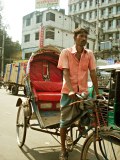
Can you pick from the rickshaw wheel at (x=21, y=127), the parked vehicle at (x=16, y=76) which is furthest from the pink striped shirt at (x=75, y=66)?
the parked vehicle at (x=16, y=76)

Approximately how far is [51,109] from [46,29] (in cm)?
3899

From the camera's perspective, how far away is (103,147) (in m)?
3.78

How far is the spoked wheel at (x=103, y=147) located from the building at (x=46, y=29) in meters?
38.0

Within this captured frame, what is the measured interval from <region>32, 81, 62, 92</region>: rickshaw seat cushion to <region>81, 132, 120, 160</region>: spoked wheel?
106 inches

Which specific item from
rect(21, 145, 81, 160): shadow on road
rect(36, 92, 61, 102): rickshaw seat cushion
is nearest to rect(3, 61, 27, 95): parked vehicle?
rect(36, 92, 61, 102): rickshaw seat cushion

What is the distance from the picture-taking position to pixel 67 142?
4.64 m

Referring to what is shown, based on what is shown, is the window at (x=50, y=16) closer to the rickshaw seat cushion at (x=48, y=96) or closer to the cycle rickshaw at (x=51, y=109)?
the cycle rickshaw at (x=51, y=109)

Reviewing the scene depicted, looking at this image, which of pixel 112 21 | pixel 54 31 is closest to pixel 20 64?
pixel 54 31

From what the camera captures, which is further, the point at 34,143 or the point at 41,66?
the point at 41,66

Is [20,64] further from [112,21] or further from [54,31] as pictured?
[112,21]

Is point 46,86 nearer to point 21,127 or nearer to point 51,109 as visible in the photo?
point 51,109

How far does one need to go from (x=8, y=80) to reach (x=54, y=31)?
23535 millimetres

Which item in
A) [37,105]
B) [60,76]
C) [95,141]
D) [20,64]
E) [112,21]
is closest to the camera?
[95,141]

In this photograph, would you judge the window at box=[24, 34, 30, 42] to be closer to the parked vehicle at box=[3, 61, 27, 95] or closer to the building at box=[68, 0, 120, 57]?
the building at box=[68, 0, 120, 57]
